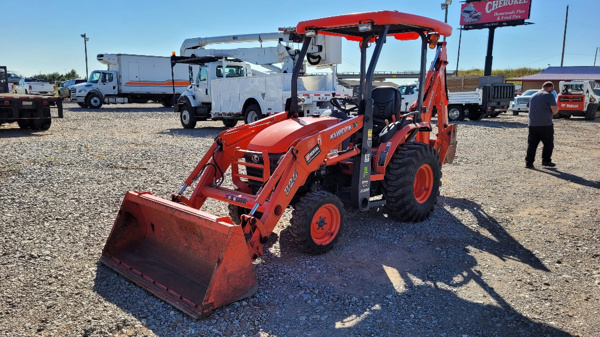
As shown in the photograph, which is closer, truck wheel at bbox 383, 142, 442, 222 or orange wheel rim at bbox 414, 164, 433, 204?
truck wheel at bbox 383, 142, 442, 222

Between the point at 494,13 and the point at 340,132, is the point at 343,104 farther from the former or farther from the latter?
the point at 494,13

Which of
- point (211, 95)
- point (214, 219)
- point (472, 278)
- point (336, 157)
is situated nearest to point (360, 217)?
point (336, 157)

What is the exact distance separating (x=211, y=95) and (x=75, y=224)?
11399 millimetres

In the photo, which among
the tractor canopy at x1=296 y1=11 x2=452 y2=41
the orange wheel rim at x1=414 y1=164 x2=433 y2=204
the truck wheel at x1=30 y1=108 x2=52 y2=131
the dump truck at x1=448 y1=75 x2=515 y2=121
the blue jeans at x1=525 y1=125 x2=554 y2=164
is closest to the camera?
→ the tractor canopy at x1=296 y1=11 x2=452 y2=41

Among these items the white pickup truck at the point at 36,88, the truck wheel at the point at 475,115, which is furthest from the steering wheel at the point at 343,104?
the white pickup truck at the point at 36,88

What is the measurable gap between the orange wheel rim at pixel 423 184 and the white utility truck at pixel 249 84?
21.3ft

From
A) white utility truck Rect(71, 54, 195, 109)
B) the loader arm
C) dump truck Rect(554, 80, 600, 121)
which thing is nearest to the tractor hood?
the loader arm

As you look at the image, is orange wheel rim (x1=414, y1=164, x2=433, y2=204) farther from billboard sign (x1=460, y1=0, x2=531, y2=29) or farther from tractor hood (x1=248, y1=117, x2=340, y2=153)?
billboard sign (x1=460, y1=0, x2=531, y2=29)

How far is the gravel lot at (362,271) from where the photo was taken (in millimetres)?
3531

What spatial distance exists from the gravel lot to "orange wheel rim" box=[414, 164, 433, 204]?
366 millimetres

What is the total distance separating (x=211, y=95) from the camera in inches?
651

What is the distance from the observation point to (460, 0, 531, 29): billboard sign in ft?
139

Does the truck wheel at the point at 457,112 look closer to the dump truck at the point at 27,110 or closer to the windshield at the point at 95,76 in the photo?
the dump truck at the point at 27,110

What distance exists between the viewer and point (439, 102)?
6832mm
